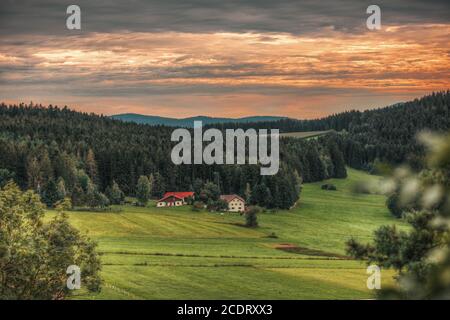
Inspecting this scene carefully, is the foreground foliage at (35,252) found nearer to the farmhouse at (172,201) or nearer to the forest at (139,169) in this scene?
the forest at (139,169)

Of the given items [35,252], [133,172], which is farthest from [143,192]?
[35,252]

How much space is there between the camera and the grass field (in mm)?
45969

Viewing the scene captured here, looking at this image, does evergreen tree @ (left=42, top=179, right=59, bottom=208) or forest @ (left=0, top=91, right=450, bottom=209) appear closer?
evergreen tree @ (left=42, top=179, right=59, bottom=208)

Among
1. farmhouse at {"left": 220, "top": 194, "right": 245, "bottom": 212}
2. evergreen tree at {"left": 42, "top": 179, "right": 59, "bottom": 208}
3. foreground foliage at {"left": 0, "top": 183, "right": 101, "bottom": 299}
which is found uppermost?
foreground foliage at {"left": 0, "top": 183, "right": 101, "bottom": 299}

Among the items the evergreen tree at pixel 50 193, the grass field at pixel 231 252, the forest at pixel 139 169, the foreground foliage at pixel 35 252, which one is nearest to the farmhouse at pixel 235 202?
the forest at pixel 139 169

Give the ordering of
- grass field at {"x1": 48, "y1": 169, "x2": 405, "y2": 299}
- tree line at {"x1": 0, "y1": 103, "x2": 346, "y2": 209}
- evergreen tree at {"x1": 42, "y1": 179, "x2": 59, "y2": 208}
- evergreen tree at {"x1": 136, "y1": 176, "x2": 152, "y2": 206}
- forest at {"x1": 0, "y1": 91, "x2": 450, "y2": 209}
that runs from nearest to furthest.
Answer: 1. grass field at {"x1": 48, "y1": 169, "x2": 405, "y2": 299}
2. evergreen tree at {"x1": 42, "y1": 179, "x2": 59, "y2": 208}
3. evergreen tree at {"x1": 136, "y1": 176, "x2": 152, "y2": 206}
4. tree line at {"x1": 0, "y1": 103, "x2": 346, "y2": 209}
5. forest at {"x1": 0, "y1": 91, "x2": 450, "y2": 209}

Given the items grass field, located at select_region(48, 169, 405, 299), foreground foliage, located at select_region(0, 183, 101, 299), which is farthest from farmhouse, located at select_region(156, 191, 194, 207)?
foreground foliage, located at select_region(0, 183, 101, 299)

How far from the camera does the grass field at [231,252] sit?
45969 mm

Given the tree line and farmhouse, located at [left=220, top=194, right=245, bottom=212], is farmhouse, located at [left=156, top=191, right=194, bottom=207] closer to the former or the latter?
the tree line

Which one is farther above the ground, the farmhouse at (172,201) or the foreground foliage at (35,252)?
the foreground foliage at (35,252)

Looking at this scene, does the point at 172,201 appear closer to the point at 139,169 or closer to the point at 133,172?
the point at 133,172

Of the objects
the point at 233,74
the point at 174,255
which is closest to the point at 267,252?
the point at 174,255

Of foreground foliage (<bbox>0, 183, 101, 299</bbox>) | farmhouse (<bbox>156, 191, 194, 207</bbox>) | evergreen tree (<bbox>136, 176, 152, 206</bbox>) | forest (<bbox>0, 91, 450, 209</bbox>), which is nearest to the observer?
foreground foliage (<bbox>0, 183, 101, 299</bbox>)
